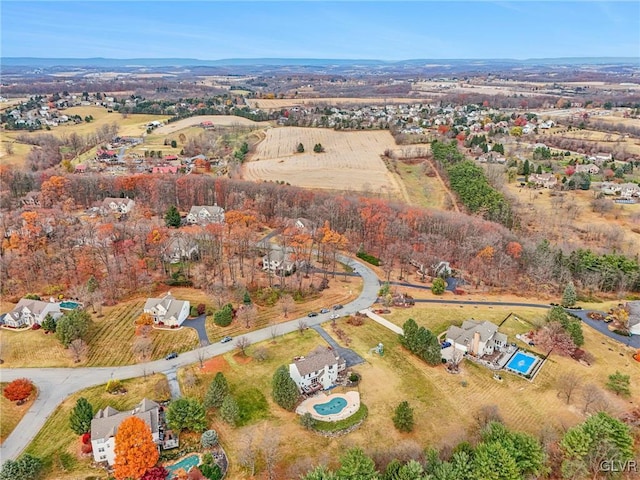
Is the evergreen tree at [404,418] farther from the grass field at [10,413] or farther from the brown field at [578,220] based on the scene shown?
the brown field at [578,220]

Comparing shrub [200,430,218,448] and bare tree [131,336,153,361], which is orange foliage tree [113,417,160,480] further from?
bare tree [131,336,153,361]

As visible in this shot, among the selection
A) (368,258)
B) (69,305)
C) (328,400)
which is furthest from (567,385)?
(69,305)

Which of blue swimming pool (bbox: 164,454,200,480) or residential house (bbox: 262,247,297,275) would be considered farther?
residential house (bbox: 262,247,297,275)

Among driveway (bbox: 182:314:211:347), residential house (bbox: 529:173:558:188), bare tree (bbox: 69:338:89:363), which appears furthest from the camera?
residential house (bbox: 529:173:558:188)

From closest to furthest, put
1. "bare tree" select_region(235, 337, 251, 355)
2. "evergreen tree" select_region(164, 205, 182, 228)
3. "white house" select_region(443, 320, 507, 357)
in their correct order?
"bare tree" select_region(235, 337, 251, 355)
"white house" select_region(443, 320, 507, 357)
"evergreen tree" select_region(164, 205, 182, 228)

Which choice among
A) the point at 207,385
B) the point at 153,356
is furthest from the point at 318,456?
the point at 153,356

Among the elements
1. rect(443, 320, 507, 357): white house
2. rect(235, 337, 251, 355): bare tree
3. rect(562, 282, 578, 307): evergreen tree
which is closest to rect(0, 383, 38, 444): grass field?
rect(235, 337, 251, 355): bare tree

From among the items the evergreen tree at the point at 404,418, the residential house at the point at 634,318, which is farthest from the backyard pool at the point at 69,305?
the residential house at the point at 634,318

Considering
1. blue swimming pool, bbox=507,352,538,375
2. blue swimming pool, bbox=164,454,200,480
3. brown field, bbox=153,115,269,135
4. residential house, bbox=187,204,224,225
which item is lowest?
blue swimming pool, bbox=507,352,538,375
